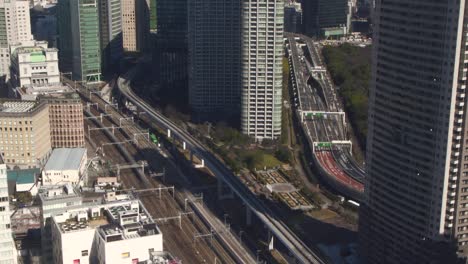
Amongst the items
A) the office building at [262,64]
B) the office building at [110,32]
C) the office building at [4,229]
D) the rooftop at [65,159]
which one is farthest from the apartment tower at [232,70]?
the office building at [4,229]

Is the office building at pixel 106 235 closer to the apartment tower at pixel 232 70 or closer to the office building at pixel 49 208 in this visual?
the office building at pixel 49 208

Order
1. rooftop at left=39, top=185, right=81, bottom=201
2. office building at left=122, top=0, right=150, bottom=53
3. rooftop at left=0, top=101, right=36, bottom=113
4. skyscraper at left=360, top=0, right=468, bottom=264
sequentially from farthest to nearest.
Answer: office building at left=122, top=0, right=150, bottom=53, rooftop at left=0, top=101, right=36, bottom=113, rooftop at left=39, top=185, right=81, bottom=201, skyscraper at left=360, top=0, right=468, bottom=264

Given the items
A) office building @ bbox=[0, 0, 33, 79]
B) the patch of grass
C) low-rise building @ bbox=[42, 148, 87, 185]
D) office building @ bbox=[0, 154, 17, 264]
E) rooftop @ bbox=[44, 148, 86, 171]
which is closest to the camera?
office building @ bbox=[0, 154, 17, 264]

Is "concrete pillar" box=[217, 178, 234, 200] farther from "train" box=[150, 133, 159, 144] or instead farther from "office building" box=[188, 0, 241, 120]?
"office building" box=[188, 0, 241, 120]

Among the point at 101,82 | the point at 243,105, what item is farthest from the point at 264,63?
the point at 101,82

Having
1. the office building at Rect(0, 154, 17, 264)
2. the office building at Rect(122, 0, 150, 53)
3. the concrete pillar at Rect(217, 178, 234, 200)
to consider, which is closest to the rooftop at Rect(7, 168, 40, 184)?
the concrete pillar at Rect(217, 178, 234, 200)
